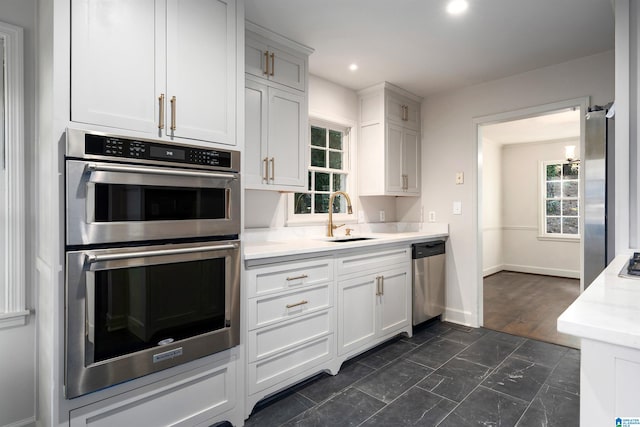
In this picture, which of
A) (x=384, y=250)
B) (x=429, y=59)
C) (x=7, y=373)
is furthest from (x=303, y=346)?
(x=429, y=59)

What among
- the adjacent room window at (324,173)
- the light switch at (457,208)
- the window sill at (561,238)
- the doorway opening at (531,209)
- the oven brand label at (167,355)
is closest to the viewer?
the oven brand label at (167,355)

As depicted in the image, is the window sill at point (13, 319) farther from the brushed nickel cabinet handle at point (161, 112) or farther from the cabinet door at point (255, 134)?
the cabinet door at point (255, 134)

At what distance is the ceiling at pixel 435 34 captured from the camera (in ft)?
7.18

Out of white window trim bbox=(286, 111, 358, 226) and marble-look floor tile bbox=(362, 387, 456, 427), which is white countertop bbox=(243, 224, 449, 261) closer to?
white window trim bbox=(286, 111, 358, 226)

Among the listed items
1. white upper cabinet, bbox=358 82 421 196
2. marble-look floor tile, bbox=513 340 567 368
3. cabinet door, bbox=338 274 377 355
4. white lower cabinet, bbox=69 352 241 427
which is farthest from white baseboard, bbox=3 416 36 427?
marble-look floor tile, bbox=513 340 567 368

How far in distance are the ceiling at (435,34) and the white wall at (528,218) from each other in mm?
3689

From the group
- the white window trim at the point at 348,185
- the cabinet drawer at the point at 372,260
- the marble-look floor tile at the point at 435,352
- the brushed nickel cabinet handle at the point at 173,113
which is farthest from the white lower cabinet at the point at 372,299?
the brushed nickel cabinet handle at the point at 173,113

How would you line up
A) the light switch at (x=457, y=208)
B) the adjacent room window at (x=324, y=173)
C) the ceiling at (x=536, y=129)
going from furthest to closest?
1. the ceiling at (x=536, y=129)
2. the light switch at (x=457, y=208)
3. the adjacent room window at (x=324, y=173)

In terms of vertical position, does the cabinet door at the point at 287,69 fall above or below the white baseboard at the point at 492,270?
above

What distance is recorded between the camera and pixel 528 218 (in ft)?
21.0

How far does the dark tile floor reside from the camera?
6.41 ft

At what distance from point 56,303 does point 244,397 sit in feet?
3.55

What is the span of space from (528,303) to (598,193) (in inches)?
95.6

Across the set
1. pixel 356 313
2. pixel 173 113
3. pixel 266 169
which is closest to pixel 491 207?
pixel 356 313
